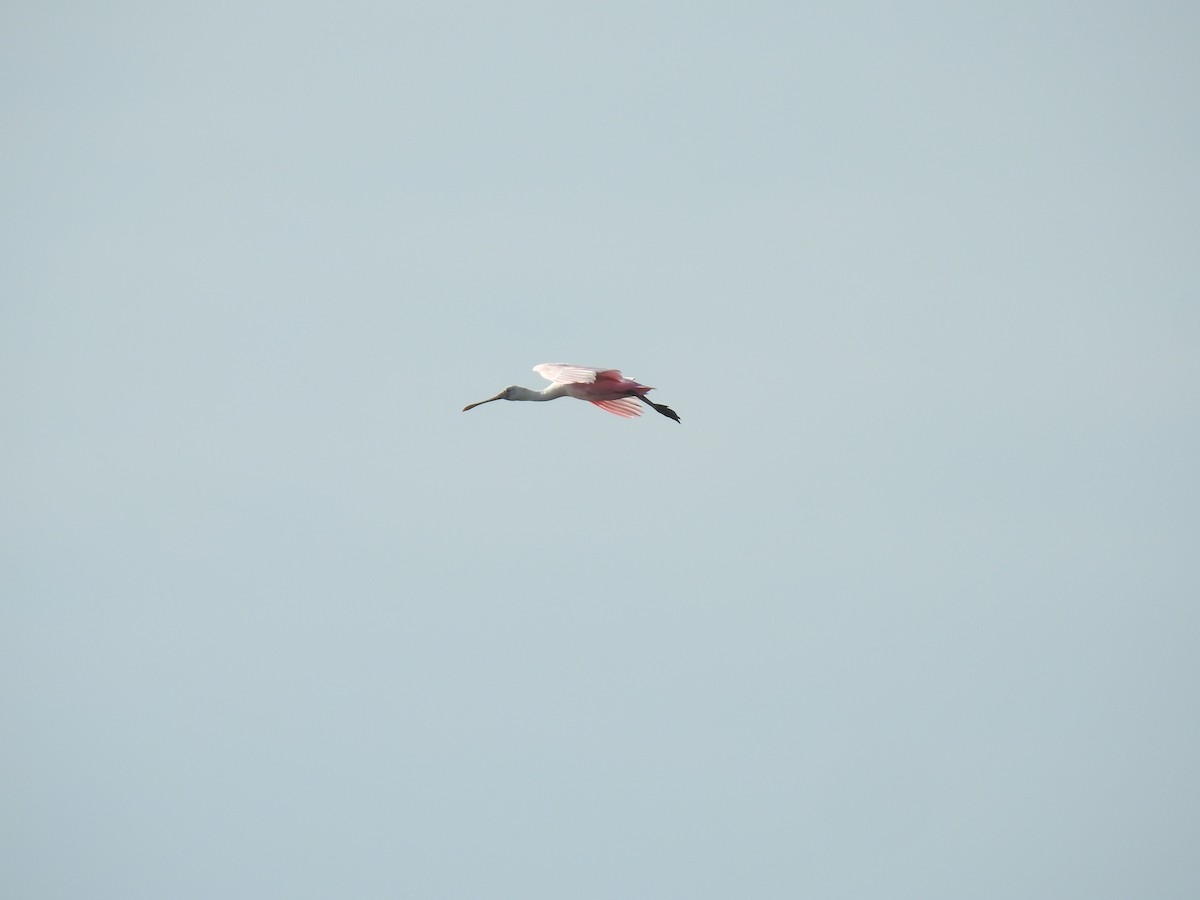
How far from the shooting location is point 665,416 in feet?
204

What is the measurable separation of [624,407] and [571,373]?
2338 millimetres

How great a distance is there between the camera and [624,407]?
61.7m

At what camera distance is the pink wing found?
6162 cm

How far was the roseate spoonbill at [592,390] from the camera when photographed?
196 ft

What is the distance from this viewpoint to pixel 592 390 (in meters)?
60.8

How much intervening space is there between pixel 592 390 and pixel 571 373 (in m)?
1.23

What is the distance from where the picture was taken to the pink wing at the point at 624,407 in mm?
61625

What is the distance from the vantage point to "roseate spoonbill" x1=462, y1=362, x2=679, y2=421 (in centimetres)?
5975

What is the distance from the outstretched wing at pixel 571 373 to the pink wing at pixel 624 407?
4.54ft

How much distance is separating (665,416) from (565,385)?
2149 millimetres

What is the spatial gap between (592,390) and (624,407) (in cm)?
112

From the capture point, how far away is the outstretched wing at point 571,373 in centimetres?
5934

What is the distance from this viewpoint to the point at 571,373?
59594mm
